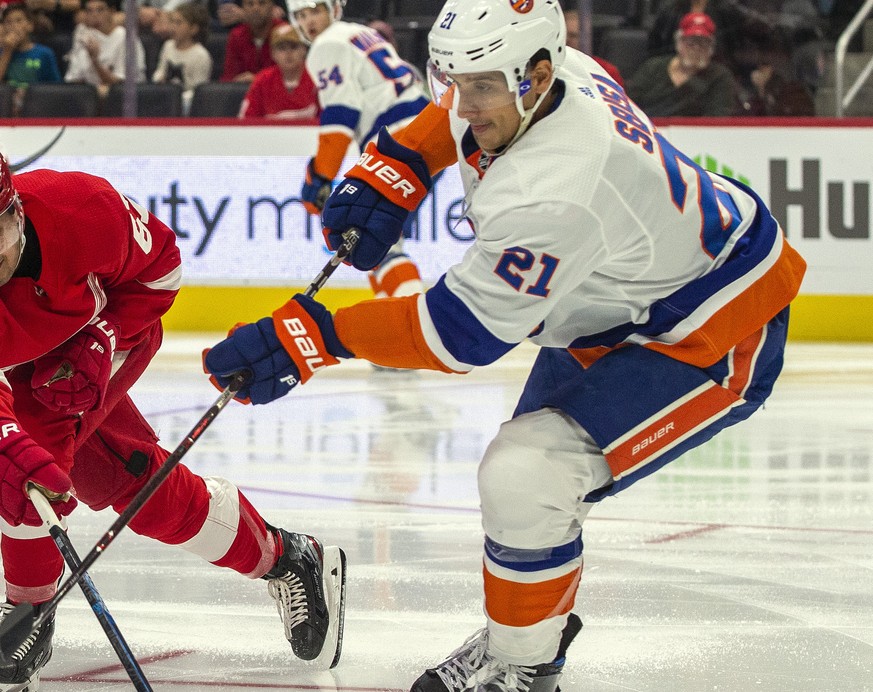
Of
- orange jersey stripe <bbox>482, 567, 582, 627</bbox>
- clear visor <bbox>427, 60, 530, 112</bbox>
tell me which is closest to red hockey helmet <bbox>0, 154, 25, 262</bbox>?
clear visor <bbox>427, 60, 530, 112</bbox>

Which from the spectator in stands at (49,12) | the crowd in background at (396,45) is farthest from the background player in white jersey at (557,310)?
the spectator in stands at (49,12)

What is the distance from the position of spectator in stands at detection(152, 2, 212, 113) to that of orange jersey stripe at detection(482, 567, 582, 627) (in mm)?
6063

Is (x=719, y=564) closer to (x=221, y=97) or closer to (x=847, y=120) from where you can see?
(x=847, y=120)

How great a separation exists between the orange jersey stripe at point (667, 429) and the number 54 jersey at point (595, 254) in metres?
0.06

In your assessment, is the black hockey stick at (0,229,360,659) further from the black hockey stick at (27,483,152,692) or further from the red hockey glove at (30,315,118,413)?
the red hockey glove at (30,315,118,413)

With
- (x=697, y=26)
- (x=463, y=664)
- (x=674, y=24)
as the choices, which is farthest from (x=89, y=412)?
(x=674, y=24)

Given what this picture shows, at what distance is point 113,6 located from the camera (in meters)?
8.05

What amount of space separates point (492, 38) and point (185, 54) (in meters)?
6.07

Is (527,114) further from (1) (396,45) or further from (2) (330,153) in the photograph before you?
(1) (396,45)

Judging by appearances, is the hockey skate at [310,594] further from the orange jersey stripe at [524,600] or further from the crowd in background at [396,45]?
the crowd in background at [396,45]

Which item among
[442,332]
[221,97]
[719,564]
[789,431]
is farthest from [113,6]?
[442,332]

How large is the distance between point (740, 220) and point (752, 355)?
21 cm

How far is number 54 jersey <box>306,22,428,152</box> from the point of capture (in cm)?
586

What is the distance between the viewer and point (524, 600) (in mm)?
1992
